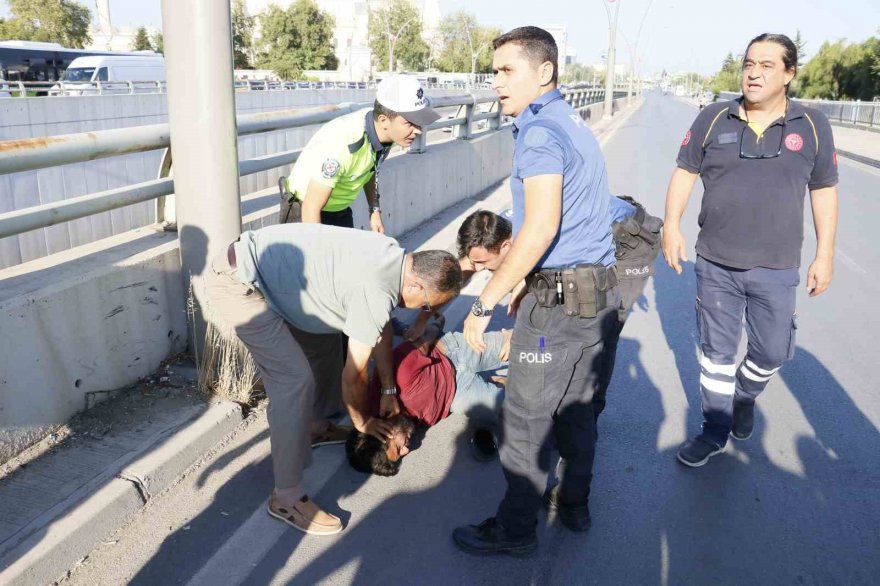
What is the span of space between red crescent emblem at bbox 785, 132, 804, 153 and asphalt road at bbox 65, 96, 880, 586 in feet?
5.19

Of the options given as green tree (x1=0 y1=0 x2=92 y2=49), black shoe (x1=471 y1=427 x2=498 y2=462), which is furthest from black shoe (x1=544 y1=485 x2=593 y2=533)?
green tree (x1=0 y1=0 x2=92 y2=49)

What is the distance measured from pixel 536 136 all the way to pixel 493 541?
1.60 metres

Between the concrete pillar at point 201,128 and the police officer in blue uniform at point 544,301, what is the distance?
5.27ft

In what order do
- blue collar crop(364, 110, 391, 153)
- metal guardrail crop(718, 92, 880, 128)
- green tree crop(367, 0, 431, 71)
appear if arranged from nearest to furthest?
blue collar crop(364, 110, 391, 153)
metal guardrail crop(718, 92, 880, 128)
green tree crop(367, 0, 431, 71)

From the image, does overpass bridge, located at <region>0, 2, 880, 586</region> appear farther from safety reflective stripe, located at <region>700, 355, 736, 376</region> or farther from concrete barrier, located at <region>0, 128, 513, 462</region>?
safety reflective stripe, located at <region>700, 355, 736, 376</region>

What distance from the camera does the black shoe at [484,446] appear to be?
376 centimetres

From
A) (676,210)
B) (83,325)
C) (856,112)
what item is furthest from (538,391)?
(856,112)

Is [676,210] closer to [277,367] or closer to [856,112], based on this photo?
[277,367]

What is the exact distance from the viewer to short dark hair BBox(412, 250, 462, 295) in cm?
296

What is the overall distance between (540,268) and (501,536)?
109 centimetres

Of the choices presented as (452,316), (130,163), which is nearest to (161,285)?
(452,316)

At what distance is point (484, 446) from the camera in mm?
3771

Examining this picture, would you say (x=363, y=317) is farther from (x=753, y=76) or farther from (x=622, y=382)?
(x=622, y=382)

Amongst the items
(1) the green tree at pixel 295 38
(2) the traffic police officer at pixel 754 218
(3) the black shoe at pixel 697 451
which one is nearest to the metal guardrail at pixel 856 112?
(2) the traffic police officer at pixel 754 218
